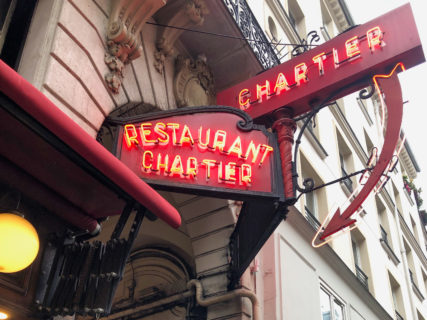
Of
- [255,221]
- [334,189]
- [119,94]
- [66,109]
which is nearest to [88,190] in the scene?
[66,109]

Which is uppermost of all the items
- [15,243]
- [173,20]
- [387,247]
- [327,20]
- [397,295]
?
[327,20]

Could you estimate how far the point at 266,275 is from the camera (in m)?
9.41

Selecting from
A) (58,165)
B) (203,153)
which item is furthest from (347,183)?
(58,165)

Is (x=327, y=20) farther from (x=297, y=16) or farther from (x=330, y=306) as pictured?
(x=330, y=306)

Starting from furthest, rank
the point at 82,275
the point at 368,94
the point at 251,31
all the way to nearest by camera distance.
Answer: the point at 251,31, the point at 368,94, the point at 82,275

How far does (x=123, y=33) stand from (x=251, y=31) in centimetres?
400

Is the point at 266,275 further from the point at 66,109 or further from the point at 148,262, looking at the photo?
the point at 66,109

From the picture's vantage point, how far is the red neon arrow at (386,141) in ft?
21.5

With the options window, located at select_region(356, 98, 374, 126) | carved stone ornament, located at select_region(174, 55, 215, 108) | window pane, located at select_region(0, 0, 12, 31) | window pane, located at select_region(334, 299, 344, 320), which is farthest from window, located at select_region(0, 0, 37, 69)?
window, located at select_region(356, 98, 374, 126)

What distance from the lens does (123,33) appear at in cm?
650

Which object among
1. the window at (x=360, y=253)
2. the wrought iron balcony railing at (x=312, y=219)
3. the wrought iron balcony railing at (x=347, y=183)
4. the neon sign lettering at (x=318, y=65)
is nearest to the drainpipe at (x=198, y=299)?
the neon sign lettering at (x=318, y=65)

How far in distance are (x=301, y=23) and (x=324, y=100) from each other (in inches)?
482

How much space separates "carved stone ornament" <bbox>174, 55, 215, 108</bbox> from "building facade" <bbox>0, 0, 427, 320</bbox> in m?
0.03

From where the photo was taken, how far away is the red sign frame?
18.9 feet
